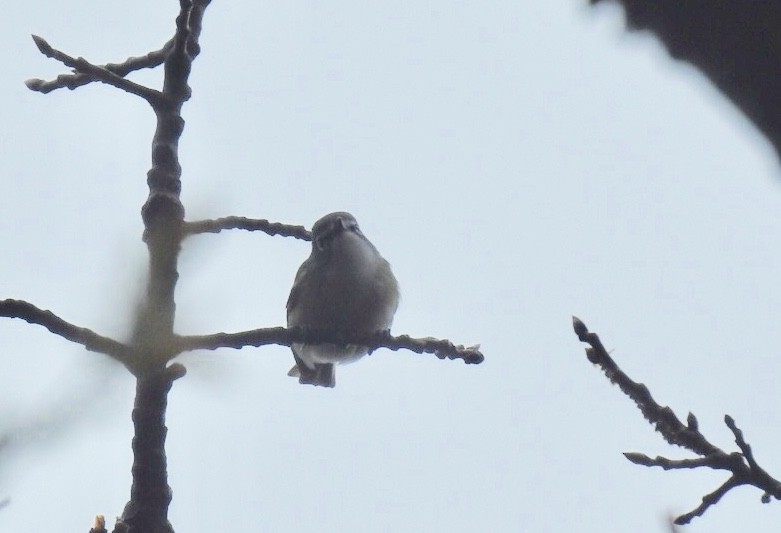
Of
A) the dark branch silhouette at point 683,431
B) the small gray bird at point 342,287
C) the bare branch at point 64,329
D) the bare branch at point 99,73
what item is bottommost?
the dark branch silhouette at point 683,431

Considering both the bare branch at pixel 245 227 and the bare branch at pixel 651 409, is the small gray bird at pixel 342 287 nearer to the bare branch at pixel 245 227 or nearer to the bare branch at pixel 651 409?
the bare branch at pixel 245 227

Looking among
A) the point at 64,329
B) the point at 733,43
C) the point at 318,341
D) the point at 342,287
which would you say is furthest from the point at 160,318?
the point at 342,287

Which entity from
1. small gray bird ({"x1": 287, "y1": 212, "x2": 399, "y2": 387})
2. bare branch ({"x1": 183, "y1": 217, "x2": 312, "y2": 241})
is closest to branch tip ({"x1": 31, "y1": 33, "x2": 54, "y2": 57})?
bare branch ({"x1": 183, "y1": 217, "x2": 312, "y2": 241})

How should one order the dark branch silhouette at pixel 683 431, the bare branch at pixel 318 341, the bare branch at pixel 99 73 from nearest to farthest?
the dark branch silhouette at pixel 683 431 → the bare branch at pixel 318 341 → the bare branch at pixel 99 73

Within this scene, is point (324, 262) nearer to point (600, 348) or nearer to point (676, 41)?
point (600, 348)

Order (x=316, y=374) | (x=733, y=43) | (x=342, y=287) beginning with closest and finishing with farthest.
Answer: (x=733, y=43)
(x=342, y=287)
(x=316, y=374)

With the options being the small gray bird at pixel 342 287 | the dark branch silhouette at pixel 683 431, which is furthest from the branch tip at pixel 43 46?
the small gray bird at pixel 342 287

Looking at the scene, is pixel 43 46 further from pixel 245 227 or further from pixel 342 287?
pixel 342 287
